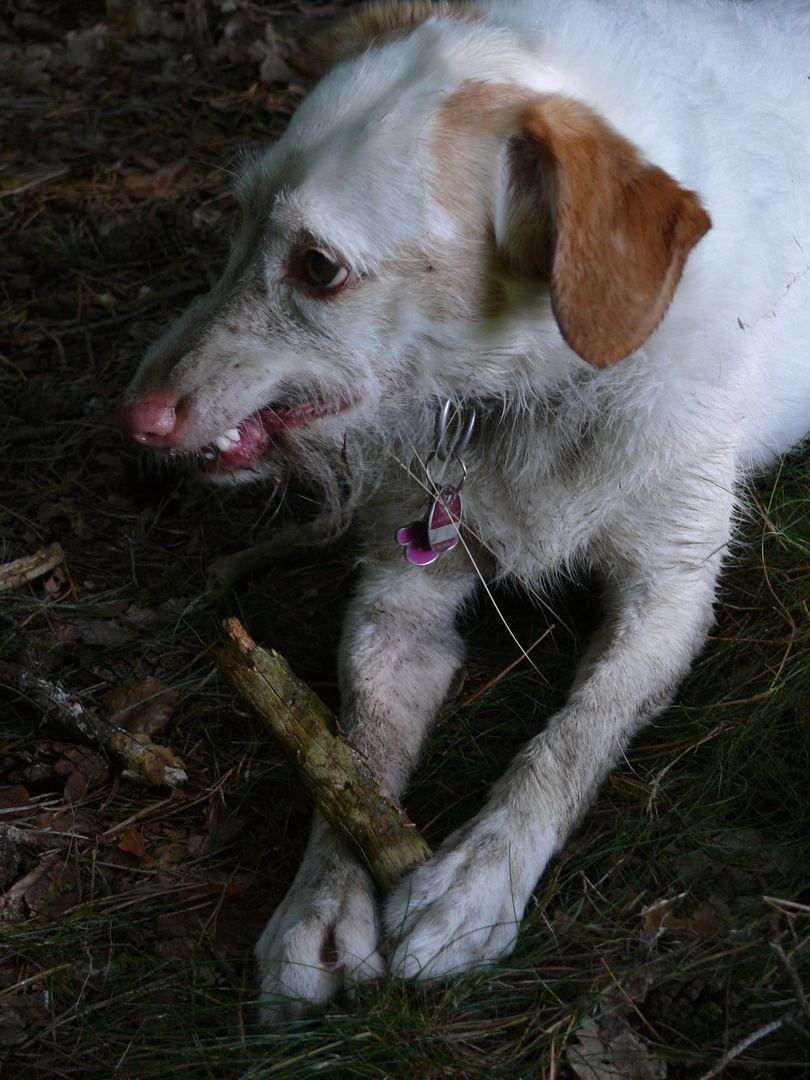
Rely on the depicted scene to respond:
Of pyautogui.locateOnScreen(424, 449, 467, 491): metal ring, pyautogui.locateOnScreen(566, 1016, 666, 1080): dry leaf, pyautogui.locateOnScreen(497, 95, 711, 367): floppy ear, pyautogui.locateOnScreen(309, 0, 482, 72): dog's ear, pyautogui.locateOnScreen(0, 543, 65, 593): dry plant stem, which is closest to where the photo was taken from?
pyautogui.locateOnScreen(566, 1016, 666, 1080): dry leaf

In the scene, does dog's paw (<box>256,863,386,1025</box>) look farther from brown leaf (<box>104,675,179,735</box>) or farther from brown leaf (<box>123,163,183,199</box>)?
brown leaf (<box>123,163,183,199</box>)

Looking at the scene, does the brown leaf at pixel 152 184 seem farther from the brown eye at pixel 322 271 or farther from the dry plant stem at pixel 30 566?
the brown eye at pixel 322 271

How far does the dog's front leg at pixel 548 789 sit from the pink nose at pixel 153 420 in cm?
102

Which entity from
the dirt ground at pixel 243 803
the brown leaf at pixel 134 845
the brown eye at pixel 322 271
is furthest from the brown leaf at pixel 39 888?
the brown eye at pixel 322 271

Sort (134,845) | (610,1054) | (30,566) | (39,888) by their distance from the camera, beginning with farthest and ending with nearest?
(30,566) → (134,845) → (39,888) → (610,1054)

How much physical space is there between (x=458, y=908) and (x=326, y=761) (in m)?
0.38

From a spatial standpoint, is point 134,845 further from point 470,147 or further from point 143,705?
point 470,147

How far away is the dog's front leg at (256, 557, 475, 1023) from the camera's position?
1.75m

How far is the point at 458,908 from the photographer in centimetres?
179

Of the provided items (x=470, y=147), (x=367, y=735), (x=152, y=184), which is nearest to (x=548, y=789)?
(x=367, y=735)

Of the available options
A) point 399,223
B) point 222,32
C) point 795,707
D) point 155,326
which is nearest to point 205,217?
point 155,326

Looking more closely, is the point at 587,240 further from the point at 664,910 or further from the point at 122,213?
the point at 122,213

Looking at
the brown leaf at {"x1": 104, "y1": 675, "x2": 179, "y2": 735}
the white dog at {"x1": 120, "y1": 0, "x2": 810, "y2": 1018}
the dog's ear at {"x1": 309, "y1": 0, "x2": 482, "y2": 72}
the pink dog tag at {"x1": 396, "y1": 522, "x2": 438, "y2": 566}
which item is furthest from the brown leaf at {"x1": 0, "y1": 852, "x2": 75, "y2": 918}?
the dog's ear at {"x1": 309, "y1": 0, "x2": 482, "y2": 72}

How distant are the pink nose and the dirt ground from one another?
28.6 inches
